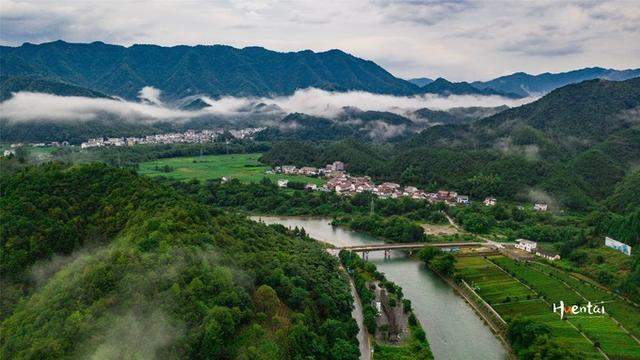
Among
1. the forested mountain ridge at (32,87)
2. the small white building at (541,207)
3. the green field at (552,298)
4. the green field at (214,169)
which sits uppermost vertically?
the forested mountain ridge at (32,87)

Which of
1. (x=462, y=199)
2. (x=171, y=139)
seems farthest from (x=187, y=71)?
(x=462, y=199)

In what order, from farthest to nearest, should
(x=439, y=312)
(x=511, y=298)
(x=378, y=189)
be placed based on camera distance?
(x=378, y=189), (x=511, y=298), (x=439, y=312)

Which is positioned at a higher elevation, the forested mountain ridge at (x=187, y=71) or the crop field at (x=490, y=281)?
the forested mountain ridge at (x=187, y=71)

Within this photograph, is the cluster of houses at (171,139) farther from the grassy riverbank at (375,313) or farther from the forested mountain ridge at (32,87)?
the grassy riverbank at (375,313)

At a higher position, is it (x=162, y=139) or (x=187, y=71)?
(x=187, y=71)

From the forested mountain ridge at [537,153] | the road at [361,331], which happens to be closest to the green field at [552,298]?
the road at [361,331]

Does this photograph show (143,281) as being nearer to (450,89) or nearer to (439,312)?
(439,312)
